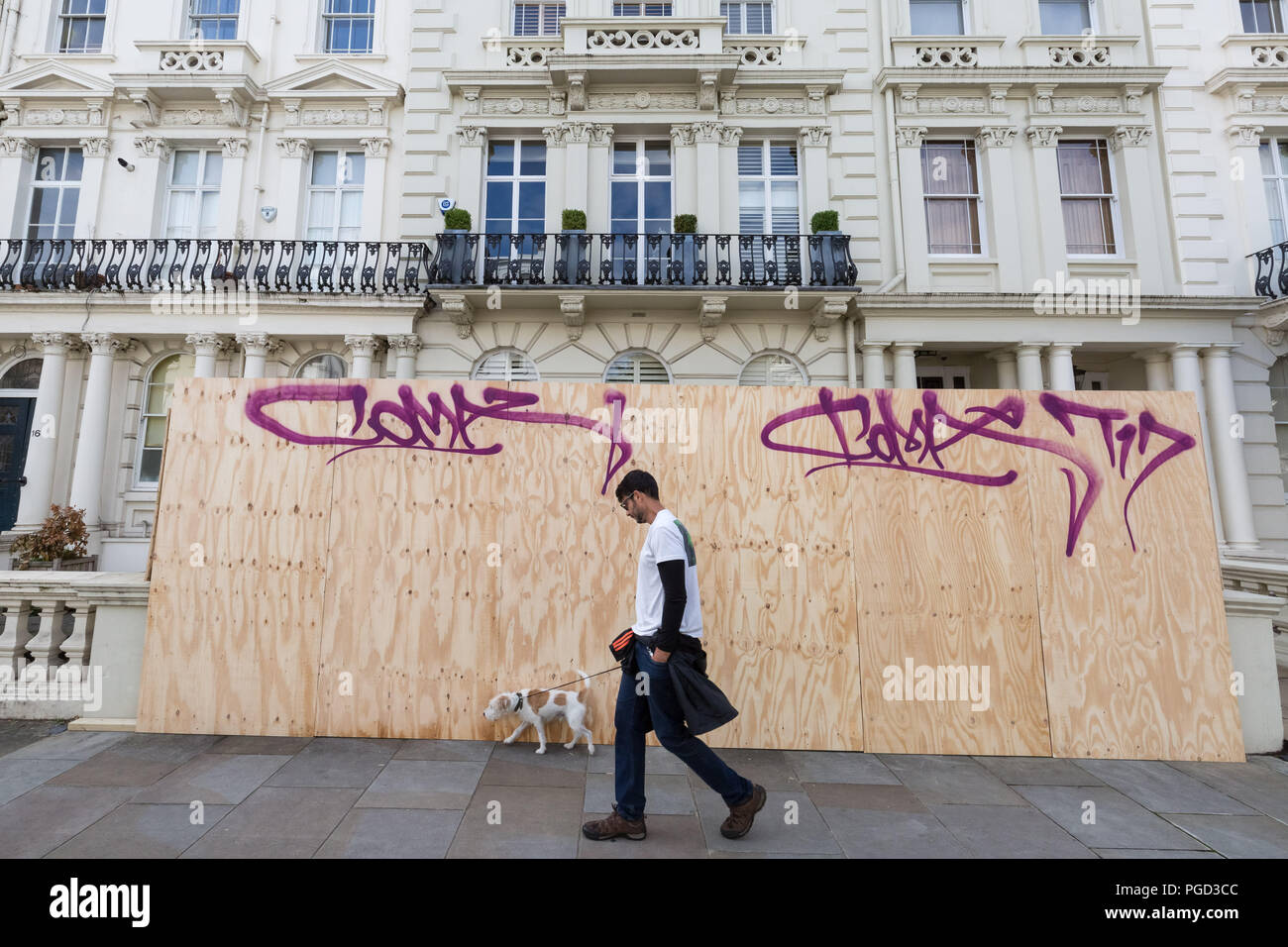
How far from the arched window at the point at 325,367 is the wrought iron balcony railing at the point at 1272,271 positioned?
19.0m

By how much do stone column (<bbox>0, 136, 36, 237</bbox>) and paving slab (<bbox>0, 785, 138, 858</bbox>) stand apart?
15.6 meters

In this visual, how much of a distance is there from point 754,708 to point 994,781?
171cm

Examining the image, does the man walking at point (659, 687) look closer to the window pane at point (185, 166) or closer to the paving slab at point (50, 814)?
the paving slab at point (50, 814)

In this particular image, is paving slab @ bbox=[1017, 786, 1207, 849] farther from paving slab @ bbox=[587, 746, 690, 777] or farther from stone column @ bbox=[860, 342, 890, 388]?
stone column @ bbox=[860, 342, 890, 388]

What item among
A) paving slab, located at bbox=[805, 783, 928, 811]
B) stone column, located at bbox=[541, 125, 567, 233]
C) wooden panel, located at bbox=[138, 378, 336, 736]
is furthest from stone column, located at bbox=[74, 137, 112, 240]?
paving slab, located at bbox=[805, 783, 928, 811]

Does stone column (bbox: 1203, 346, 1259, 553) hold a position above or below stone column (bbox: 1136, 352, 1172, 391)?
below

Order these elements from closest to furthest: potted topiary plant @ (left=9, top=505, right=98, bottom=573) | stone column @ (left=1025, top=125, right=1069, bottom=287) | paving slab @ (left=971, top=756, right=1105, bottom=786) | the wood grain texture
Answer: paving slab @ (left=971, top=756, right=1105, bottom=786), the wood grain texture, potted topiary plant @ (left=9, top=505, right=98, bottom=573), stone column @ (left=1025, top=125, right=1069, bottom=287)

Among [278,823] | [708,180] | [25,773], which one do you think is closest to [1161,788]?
[278,823]

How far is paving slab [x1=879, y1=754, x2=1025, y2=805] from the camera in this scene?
13.0ft

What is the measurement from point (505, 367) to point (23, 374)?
35.8ft

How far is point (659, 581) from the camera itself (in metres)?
3.45

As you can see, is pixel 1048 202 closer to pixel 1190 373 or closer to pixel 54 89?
pixel 1190 373

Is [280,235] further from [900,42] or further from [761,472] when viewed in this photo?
[900,42]

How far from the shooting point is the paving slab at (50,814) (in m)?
3.22
